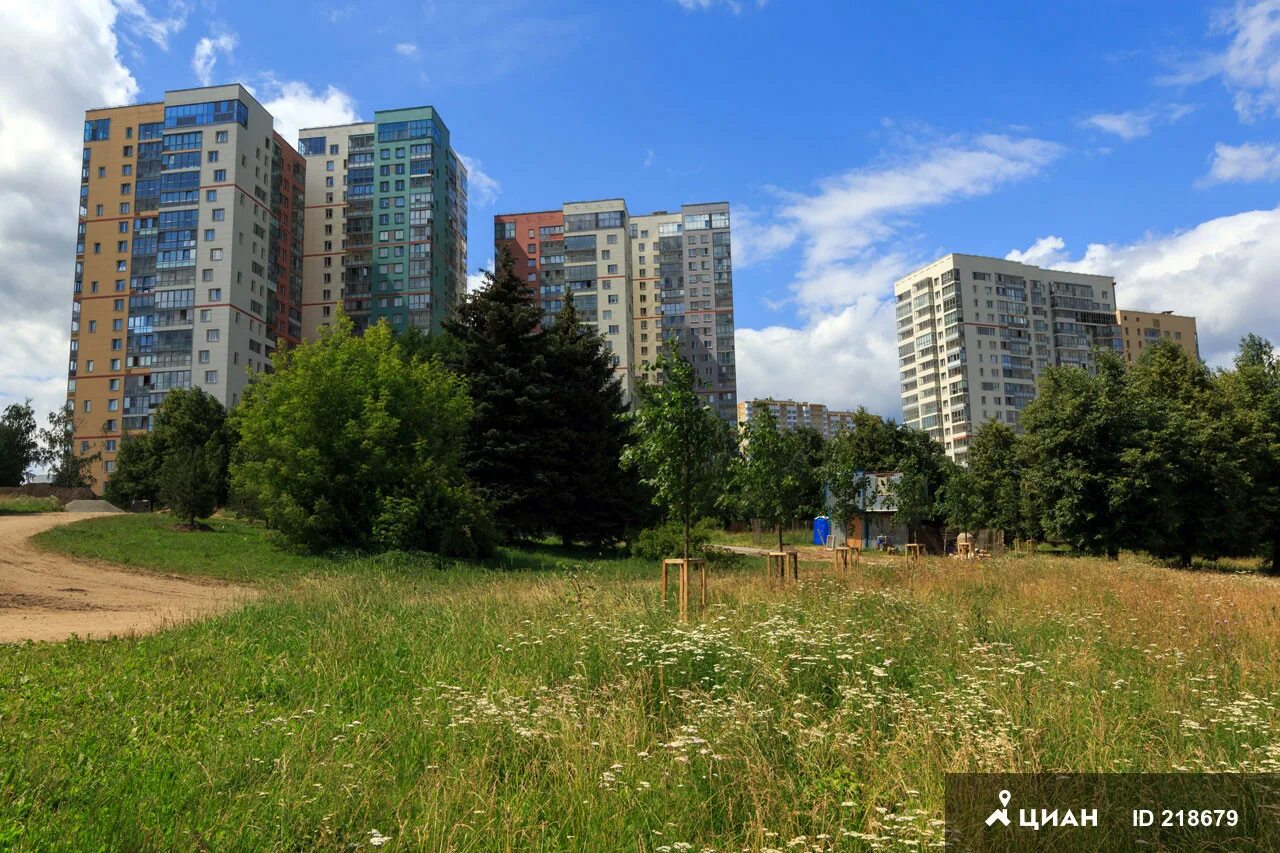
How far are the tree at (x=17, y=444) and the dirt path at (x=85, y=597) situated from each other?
5386 centimetres

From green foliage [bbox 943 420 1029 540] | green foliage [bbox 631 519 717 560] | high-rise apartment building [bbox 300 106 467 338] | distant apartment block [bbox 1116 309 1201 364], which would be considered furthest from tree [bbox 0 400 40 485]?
distant apartment block [bbox 1116 309 1201 364]

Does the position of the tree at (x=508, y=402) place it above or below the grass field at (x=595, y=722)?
above

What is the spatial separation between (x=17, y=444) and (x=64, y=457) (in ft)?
15.0

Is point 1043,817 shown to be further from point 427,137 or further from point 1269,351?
point 427,137

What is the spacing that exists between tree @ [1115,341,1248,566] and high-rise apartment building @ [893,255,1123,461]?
261 feet

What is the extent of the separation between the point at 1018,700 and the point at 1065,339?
443 ft

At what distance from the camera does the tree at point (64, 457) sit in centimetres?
7144

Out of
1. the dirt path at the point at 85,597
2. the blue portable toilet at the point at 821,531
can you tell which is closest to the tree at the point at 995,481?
the blue portable toilet at the point at 821,531

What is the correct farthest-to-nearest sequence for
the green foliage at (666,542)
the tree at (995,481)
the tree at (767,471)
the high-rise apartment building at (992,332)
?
the high-rise apartment building at (992,332) → the tree at (995,481) → the green foliage at (666,542) → the tree at (767,471)

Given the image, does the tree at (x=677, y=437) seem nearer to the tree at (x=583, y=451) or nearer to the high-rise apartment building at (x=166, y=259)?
the tree at (x=583, y=451)

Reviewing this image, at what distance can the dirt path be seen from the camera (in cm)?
1268

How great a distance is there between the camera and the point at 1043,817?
4.77 metres

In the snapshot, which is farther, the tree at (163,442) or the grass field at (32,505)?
the tree at (163,442)

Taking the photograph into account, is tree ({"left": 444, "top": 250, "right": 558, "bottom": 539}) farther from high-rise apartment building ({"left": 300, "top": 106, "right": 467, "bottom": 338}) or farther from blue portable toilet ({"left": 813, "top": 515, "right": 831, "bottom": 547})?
high-rise apartment building ({"left": 300, "top": 106, "right": 467, "bottom": 338})
